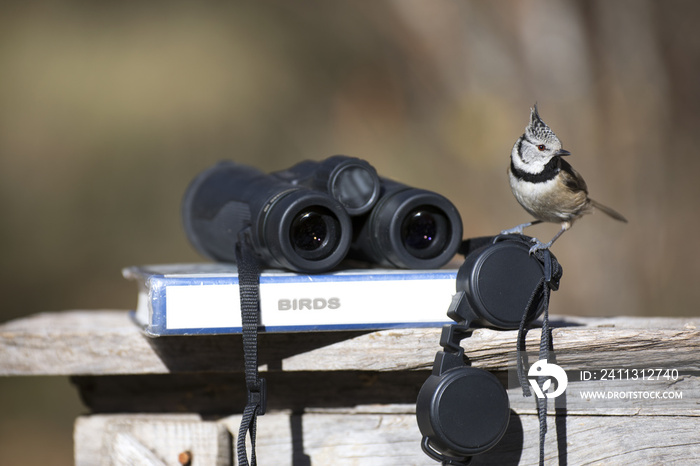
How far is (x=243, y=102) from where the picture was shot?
4.34 m

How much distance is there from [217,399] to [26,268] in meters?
2.91

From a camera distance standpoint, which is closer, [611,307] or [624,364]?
[624,364]

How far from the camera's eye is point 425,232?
3.42 feet

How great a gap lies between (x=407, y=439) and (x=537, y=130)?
0.49 metres

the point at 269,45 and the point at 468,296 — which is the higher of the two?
the point at 269,45

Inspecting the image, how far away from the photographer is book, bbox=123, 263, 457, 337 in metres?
0.93

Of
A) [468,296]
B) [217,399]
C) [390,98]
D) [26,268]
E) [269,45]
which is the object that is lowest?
[217,399]

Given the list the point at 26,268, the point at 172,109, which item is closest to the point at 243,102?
the point at 172,109

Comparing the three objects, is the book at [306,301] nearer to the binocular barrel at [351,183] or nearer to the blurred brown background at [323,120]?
the binocular barrel at [351,183]

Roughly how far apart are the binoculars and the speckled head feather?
21cm

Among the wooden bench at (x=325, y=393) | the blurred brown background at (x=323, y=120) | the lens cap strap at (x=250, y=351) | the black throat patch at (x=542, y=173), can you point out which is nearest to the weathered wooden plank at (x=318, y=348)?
the wooden bench at (x=325, y=393)

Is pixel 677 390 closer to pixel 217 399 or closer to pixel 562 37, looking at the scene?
pixel 217 399

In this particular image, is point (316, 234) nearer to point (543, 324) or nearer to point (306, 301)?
point (306, 301)

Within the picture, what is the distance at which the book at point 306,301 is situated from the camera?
36.6 inches
